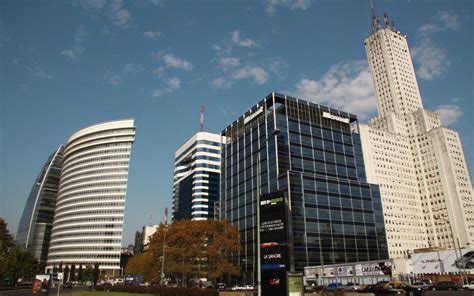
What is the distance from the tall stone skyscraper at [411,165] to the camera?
14850 centimetres

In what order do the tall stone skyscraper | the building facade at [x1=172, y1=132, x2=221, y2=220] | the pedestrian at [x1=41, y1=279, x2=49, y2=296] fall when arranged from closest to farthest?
1. the pedestrian at [x1=41, y1=279, x2=49, y2=296]
2. the tall stone skyscraper
3. the building facade at [x1=172, y1=132, x2=221, y2=220]

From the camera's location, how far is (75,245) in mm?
174125

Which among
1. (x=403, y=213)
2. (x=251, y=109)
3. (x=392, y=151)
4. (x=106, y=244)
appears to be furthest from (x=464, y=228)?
(x=106, y=244)

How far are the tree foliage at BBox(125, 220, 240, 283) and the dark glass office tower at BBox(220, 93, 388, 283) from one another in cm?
2266

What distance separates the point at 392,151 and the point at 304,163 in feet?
249

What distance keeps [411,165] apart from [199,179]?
96.3m

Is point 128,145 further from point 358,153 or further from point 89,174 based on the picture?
point 358,153

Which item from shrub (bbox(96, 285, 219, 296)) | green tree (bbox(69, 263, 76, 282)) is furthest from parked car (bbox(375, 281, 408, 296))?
green tree (bbox(69, 263, 76, 282))

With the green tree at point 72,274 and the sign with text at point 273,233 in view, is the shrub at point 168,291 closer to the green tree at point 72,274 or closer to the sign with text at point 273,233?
the sign with text at point 273,233

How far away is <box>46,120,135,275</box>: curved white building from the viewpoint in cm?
17000

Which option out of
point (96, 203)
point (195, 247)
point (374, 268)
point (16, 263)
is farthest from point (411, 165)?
point (16, 263)

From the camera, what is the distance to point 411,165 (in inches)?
6496

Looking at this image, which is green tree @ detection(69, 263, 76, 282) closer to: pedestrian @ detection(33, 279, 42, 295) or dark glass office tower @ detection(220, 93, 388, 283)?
dark glass office tower @ detection(220, 93, 388, 283)

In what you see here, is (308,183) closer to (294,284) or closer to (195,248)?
(195,248)
